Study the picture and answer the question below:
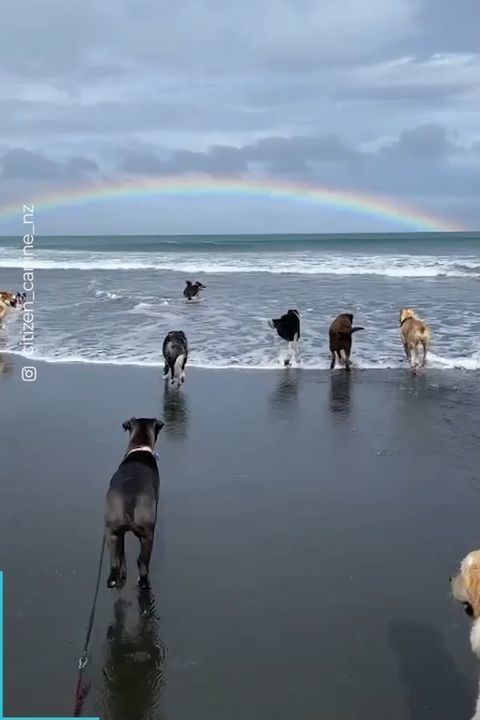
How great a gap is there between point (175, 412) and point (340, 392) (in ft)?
8.48

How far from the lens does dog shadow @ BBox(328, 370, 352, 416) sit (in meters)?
9.20

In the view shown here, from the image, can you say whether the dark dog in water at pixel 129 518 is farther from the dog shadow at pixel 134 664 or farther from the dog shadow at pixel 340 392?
the dog shadow at pixel 340 392

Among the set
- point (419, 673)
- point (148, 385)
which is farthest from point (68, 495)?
point (148, 385)

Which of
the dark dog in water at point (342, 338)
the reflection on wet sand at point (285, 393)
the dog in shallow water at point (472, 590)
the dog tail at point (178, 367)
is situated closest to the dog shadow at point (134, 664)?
the dog in shallow water at point (472, 590)

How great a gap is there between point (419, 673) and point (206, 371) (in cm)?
783

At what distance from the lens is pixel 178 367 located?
34.1 feet

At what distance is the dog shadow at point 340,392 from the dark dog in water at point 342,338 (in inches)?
13.9

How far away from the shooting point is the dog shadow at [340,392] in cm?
920

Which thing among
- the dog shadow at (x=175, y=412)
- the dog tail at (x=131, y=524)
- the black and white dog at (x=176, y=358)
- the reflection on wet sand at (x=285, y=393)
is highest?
the black and white dog at (x=176, y=358)

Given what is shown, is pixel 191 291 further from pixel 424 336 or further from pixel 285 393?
pixel 285 393

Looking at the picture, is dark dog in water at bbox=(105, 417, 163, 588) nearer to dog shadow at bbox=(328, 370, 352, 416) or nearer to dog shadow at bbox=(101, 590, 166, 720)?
dog shadow at bbox=(101, 590, 166, 720)

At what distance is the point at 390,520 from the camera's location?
19.1 ft

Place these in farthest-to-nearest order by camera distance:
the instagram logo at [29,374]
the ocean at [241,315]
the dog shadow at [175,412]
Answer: the ocean at [241,315] < the instagram logo at [29,374] < the dog shadow at [175,412]

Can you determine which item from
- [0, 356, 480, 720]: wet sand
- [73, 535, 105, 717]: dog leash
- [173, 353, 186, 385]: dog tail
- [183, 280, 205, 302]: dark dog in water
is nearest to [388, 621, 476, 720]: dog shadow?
[0, 356, 480, 720]: wet sand
